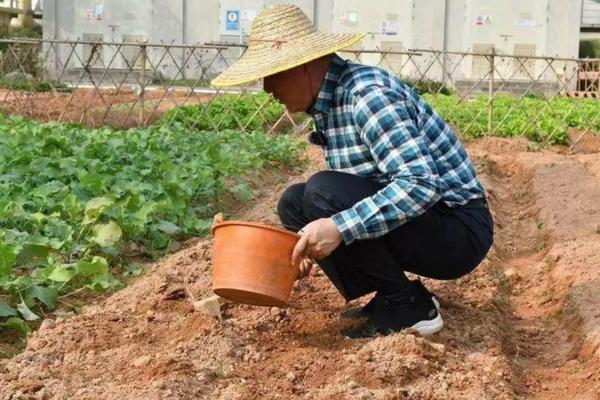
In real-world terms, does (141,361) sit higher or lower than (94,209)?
lower

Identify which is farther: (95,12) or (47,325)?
(95,12)

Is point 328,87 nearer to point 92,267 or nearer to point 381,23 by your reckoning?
point 92,267

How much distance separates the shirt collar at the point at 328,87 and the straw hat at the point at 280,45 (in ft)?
0.28

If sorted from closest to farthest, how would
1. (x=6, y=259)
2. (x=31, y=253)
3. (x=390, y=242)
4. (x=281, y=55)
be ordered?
(x=281, y=55) < (x=390, y=242) < (x=6, y=259) < (x=31, y=253)

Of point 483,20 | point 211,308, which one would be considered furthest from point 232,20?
point 211,308

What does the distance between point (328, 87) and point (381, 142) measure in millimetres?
287

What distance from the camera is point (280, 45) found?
330 cm

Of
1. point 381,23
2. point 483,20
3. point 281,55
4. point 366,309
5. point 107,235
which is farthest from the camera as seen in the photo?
point 381,23

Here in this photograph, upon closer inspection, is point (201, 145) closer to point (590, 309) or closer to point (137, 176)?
point (137, 176)

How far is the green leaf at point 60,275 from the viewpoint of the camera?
4.04 meters

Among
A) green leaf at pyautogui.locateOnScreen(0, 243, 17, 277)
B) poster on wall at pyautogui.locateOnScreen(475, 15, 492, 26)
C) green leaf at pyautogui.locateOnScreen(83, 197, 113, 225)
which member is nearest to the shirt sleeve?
green leaf at pyautogui.locateOnScreen(0, 243, 17, 277)

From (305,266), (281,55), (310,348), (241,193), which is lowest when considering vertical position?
(241,193)

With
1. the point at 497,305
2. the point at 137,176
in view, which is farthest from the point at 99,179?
the point at 497,305

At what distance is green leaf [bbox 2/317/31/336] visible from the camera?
3672 mm
